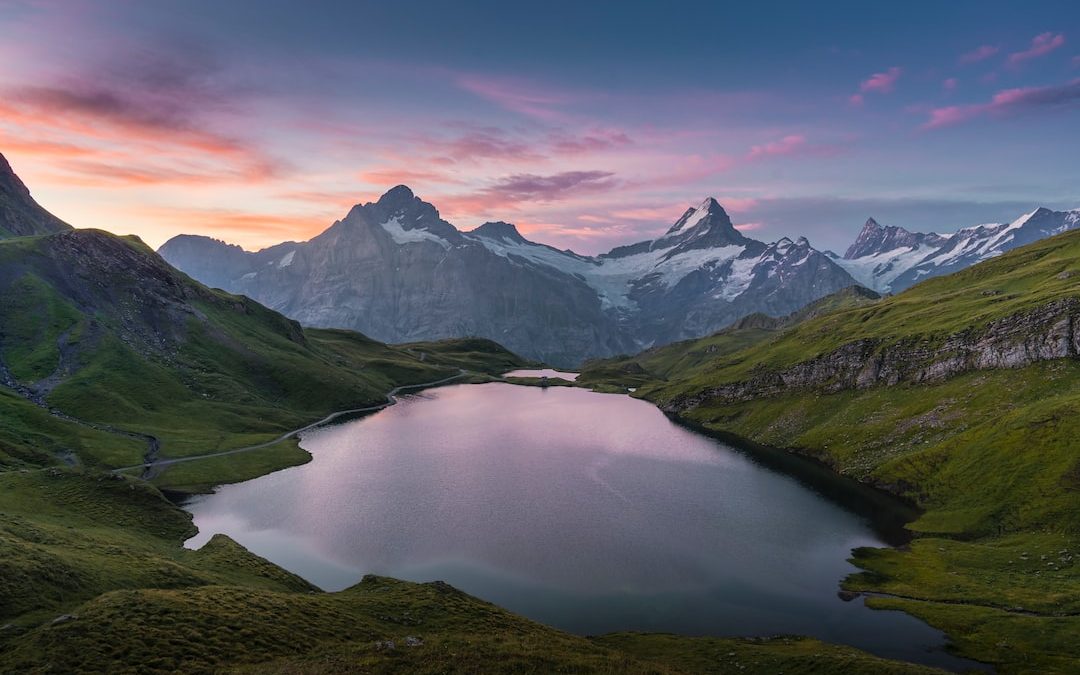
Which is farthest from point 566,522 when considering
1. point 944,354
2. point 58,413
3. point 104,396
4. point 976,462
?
point 104,396

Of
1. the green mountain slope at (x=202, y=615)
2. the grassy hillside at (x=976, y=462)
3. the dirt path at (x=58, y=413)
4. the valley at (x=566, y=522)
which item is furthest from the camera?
the dirt path at (x=58, y=413)

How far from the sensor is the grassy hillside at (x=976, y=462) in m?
62.2

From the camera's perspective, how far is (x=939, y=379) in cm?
13875

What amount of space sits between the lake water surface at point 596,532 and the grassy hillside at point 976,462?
6.53 m

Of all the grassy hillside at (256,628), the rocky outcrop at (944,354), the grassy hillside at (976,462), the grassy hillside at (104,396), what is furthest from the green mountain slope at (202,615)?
the rocky outcrop at (944,354)

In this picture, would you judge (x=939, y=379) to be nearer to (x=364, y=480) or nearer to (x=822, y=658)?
(x=822, y=658)

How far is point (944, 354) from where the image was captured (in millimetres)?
142750

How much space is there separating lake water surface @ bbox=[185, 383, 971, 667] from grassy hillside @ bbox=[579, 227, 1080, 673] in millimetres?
6527

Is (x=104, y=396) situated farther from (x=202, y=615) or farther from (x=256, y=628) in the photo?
(x=256, y=628)

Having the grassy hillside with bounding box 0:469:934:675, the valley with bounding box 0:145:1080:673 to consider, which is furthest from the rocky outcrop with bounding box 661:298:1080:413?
the grassy hillside with bounding box 0:469:934:675

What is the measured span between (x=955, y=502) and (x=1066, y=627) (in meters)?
43.0

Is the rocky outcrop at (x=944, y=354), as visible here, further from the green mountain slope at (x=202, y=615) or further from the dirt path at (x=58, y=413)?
the dirt path at (x=58, y=413)

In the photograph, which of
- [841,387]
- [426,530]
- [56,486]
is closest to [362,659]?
[426,530]

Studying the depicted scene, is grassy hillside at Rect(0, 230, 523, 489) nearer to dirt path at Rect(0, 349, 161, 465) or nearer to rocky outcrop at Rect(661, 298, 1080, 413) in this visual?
dirt path at Rect(0, 349, 161, 465)
